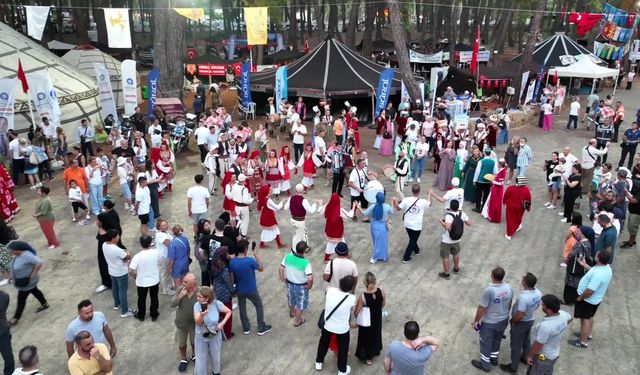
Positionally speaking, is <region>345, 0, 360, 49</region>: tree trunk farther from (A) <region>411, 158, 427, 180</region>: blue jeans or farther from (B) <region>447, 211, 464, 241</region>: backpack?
(B) <region>447, 211, 464, 241</region>: backpack

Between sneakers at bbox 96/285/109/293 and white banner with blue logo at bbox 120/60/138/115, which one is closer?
sneakers at bbox 96/285/109/293

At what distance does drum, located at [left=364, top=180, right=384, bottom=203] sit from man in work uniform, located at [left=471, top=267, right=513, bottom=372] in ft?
11.5

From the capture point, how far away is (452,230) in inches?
300

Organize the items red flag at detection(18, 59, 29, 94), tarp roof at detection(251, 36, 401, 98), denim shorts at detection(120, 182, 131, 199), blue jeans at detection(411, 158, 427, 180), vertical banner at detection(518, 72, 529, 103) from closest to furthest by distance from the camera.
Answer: denim shorts at detection(120, 182, 131, 199) < blue jeans at detection(411, 158, 427, 180) < red flag at detection(18, 59, 29, 94) < tarp roof at detection(251, 36, 401, 98) < vertical banner at detection(518, 72, 529, 103)

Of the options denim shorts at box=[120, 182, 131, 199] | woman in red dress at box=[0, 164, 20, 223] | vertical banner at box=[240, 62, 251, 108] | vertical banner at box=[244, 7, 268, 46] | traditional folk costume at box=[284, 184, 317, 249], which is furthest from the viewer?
vertical banner at box=[240, 62, 251, 108]

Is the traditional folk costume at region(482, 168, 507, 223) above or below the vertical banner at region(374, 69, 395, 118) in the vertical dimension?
below

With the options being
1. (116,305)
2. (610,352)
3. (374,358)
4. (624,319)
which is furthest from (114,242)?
(624,319)

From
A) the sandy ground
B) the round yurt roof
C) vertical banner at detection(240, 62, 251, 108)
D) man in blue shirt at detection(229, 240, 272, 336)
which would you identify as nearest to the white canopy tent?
vertical banner at detection(240, 62, 251, 108)

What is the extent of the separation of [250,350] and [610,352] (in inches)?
180

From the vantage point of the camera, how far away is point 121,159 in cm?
1033

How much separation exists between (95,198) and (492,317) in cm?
810

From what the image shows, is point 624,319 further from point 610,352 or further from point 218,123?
point 218,123

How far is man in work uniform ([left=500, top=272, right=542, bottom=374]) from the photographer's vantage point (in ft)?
18.0

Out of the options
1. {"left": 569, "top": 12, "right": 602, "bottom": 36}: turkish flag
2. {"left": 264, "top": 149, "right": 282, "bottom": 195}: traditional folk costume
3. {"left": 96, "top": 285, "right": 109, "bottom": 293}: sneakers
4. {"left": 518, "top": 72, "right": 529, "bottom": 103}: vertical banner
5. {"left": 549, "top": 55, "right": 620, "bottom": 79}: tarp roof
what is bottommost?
{"left": 96, "top": 285, "right": 109, "bottom": 293}: sneakers
